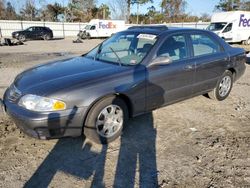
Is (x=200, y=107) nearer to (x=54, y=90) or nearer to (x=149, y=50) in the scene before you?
(x=149, y=50)

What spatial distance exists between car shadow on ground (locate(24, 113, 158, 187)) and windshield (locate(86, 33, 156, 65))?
1218mm

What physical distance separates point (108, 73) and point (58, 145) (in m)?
1.25

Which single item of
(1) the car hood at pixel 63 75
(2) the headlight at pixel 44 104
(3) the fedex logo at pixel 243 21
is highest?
(3) the fedex logo at pixel 243 21

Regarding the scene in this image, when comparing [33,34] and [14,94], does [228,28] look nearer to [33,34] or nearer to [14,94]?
[33,34]

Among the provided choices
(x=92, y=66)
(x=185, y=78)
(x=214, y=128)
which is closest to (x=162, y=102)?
(x=185, y=78)

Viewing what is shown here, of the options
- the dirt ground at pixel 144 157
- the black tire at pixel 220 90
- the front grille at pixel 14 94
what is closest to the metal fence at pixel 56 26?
the black tire at pixel 220 90

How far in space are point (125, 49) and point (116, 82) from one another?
42.4 inches

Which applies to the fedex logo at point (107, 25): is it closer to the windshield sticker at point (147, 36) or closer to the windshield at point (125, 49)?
the windshield at point (125, 49)

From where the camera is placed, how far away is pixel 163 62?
12.4 ft

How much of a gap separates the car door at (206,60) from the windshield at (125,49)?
0.97 meters

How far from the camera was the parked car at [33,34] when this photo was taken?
25.4 meters

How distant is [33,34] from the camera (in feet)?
88.4

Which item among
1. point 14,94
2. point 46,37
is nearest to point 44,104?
point 14,94

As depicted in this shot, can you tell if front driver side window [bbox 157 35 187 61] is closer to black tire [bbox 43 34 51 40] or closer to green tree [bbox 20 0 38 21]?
black tire [bbox 43 34 51 40]
